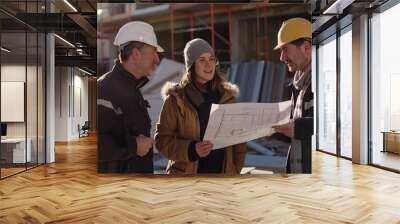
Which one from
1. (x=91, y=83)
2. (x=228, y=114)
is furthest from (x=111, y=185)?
(x=91, y=83)

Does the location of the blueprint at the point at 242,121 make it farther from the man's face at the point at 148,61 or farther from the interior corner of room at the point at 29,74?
the interior corner of room at the point at 29,74

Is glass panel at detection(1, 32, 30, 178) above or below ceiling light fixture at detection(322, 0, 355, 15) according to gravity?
below

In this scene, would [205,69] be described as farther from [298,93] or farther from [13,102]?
[13,102]

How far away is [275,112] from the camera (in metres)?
6.94

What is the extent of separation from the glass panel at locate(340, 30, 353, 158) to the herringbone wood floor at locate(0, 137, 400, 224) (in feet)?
6.92

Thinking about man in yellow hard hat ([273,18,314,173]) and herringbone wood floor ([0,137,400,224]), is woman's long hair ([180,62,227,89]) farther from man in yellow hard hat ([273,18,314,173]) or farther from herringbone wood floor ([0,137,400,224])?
herringbone wood floor ([0,137,400,224])

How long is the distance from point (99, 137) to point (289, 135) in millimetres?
3256

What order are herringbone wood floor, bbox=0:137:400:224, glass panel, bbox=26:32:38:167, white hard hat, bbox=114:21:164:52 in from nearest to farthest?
herringbone wood floor, bbox=0:137:400:224 → white hard hat, bbox=114:21:164:52 → glass panel, bbox=26:32:38:167

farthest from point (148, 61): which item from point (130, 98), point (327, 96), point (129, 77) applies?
point (327, 96)

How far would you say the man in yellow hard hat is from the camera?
6.98m

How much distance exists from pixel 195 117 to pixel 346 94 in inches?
182

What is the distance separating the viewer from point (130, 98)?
6.94m

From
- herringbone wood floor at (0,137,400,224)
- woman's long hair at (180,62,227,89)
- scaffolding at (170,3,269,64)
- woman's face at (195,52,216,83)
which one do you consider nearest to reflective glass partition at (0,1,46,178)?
herringbone wood floor at (0,137,400,224)

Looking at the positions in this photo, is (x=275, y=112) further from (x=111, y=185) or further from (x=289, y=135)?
(x=111, y=185)
